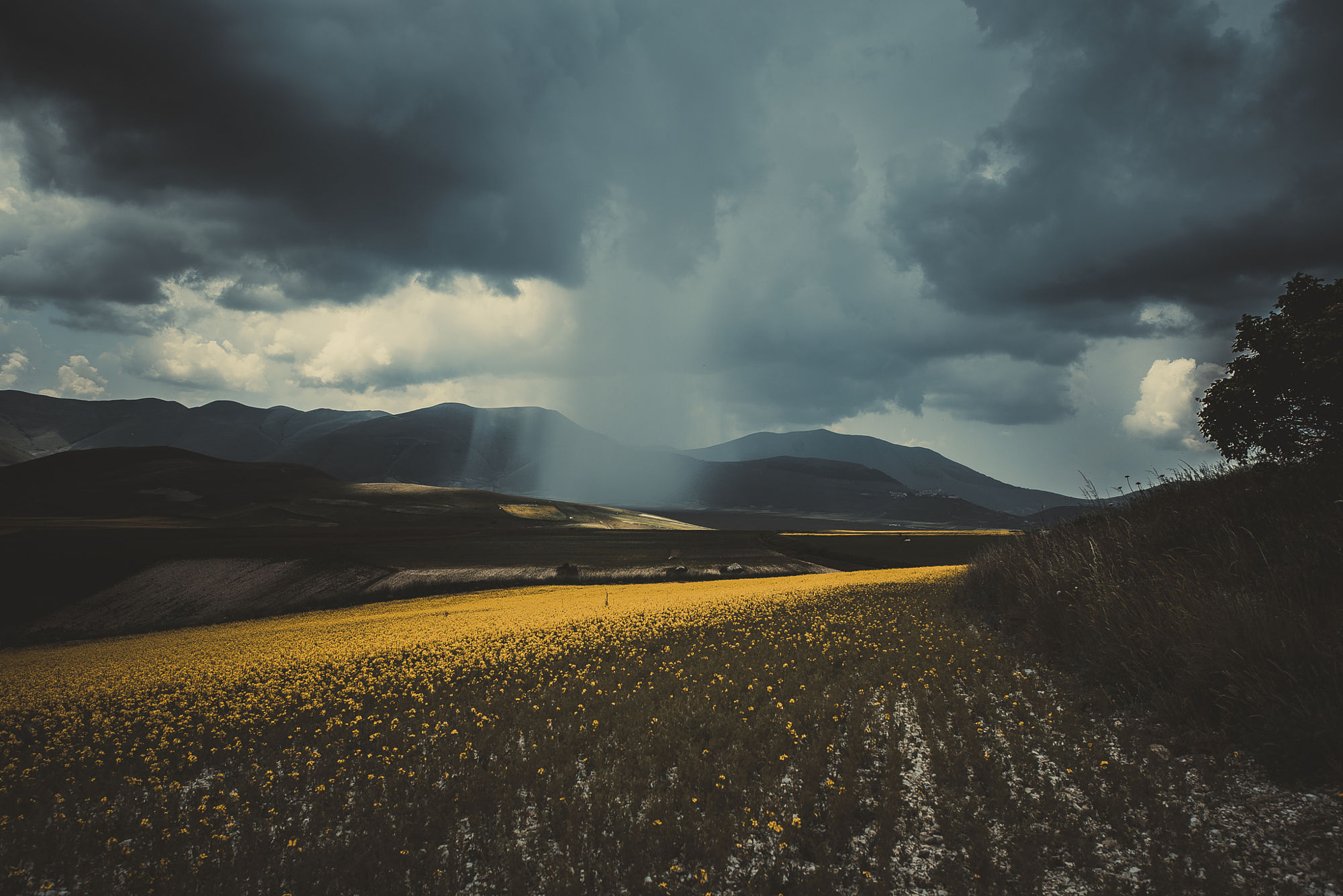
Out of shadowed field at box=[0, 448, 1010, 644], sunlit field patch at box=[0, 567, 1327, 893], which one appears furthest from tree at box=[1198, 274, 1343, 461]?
shadowed field at box=[0, 448, 1010, 644]

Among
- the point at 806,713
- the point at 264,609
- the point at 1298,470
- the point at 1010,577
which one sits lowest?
the point at 264,609

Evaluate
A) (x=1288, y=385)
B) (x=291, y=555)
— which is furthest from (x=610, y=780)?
(x=291, y=555)

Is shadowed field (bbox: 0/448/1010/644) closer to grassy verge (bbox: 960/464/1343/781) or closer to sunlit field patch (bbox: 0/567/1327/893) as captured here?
sunlit field patch (bbox: 0/567/1327/893)

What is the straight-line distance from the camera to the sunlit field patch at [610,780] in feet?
20.2

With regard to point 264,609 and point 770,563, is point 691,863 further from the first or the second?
point 770,563

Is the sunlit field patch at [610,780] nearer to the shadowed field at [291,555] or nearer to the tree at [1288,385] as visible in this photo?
the tree at [1288,385]

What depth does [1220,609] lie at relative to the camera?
831 cm

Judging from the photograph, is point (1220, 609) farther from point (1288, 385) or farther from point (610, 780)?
point (1288, 385)

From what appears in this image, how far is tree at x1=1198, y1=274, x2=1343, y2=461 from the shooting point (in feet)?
45.6

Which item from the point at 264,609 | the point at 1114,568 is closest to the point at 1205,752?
the point at 1114,568

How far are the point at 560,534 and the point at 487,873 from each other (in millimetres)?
76832

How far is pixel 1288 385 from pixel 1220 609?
1301 centimetres

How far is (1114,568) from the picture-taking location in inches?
489

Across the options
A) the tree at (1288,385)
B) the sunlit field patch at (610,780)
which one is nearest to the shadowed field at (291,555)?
the sunlit field patch at (610,780)
